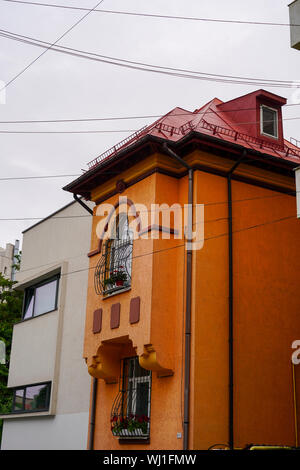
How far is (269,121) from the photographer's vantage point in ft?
57.8

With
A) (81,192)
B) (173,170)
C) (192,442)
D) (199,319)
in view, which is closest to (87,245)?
(81,192)

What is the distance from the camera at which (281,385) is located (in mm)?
14750

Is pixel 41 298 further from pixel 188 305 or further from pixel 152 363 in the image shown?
pixel 188 305

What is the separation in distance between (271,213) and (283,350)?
3215mm

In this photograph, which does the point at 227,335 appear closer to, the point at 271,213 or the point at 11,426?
the point at 271,213

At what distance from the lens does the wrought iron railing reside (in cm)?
1564

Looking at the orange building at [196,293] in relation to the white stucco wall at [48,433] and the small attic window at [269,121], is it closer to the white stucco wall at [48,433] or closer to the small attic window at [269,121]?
the small attic window at [269,121]

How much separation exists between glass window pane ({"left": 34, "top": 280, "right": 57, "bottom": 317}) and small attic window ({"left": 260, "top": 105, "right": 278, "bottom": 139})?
359 inches

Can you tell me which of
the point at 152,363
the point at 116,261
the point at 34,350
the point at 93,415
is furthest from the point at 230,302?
the point at 34,350

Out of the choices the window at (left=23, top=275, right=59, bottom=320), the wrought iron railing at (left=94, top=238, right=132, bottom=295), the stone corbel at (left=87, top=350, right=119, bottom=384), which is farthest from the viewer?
the window at (left=23, top=275, right=59, bottom=320)

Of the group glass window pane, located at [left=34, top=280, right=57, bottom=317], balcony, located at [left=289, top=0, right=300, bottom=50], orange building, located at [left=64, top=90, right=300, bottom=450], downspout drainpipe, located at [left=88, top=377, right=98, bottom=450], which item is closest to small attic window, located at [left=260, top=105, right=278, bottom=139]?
orange building, located at [left=64, top=90, right=300, bottom=450]

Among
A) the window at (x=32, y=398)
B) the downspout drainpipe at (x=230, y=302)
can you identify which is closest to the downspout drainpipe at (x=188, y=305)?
the downspout drainpipe at (x=230, y=302)

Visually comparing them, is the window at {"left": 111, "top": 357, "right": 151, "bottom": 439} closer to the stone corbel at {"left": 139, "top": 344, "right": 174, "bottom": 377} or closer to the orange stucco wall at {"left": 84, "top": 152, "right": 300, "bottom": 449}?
the orange stucco wall at {"left": 84, "top": 152, "right": 300, "bottom": 449}
